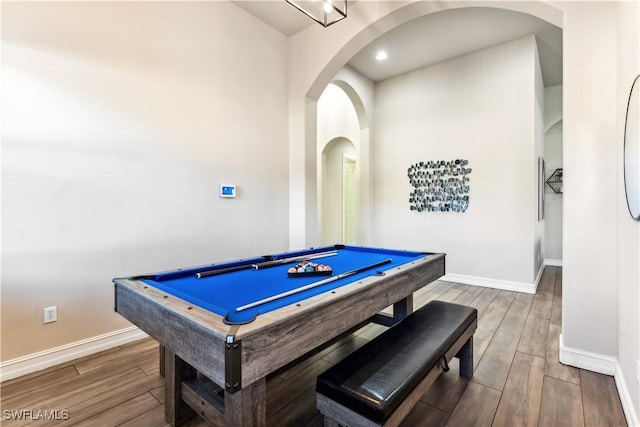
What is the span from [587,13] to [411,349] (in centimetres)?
261

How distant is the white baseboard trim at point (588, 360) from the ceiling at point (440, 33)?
346 centimetres

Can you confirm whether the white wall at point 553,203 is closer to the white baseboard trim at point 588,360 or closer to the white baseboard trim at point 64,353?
the white baseboard trim at point 588,360

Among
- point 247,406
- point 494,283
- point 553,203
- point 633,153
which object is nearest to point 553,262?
point 553,203

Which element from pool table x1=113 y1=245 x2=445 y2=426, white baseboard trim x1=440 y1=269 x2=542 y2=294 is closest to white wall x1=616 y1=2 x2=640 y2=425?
pool table x1=113 y1=245 x2=445 y2=426

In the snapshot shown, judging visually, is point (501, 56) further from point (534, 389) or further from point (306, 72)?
point (534, 389)

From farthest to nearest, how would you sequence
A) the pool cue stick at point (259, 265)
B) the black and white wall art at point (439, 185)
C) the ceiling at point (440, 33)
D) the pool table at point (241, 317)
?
the black and white wall art at point (439, 185)
the ceiling at point (440, 33)
the pool cue stick at point (259, 265)
the pool table at point (241, 317)

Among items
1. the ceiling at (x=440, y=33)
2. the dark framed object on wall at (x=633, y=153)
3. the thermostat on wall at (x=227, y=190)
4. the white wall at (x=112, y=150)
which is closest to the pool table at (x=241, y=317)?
the white wall at (x=112, y=150)

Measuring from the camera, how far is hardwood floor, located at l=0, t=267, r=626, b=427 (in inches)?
62.6

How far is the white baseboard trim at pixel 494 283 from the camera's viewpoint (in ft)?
12.7

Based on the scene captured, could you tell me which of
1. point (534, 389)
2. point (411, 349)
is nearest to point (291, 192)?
point (411, 349)

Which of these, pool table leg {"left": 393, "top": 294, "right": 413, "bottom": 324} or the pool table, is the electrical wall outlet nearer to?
the pool table

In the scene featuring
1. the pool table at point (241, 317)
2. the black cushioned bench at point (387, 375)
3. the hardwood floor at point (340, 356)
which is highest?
the pool table at point (241, 317)

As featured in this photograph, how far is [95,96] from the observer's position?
2.31m

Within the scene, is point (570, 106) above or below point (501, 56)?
below
